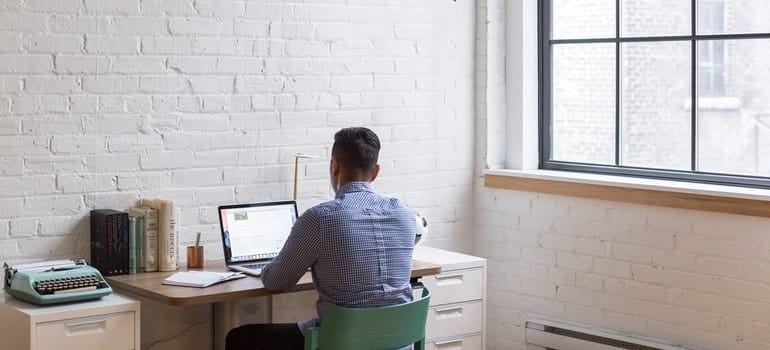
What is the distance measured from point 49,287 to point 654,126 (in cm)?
267

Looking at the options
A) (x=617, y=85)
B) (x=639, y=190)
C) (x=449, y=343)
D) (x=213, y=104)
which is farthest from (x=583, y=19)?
(x=213, y=104)

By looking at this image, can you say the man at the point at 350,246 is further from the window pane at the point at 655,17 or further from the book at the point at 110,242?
the window pane at the point at 655,17

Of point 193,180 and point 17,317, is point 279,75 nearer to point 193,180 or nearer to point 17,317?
point 193,180

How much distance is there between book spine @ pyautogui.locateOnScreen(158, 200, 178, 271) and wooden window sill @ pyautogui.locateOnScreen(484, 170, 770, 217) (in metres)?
1.78

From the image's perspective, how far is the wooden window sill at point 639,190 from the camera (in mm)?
4448

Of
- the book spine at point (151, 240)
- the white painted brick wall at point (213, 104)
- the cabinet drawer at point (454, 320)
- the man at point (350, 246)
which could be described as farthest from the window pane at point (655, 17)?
the book spine at point (151, 240)

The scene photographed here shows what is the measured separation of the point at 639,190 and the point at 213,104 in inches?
71.8

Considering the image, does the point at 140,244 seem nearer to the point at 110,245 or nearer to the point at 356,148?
the point at 110,245


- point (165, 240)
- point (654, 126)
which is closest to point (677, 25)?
point (654, 126)

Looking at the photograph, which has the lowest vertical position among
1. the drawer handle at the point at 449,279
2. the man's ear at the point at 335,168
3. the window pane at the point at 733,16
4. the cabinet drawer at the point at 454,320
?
the cabinet drawer at the point at 454,320

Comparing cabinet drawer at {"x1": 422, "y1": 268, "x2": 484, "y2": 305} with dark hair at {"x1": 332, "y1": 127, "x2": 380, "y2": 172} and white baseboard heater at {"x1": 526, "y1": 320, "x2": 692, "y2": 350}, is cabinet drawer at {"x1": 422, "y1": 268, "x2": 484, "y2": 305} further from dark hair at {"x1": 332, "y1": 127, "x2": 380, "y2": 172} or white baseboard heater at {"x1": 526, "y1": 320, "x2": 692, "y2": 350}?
dark hair at {"x1": 332, "y1": 127, "x2": 380, "y2": 172}

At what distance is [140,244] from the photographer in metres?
4.24

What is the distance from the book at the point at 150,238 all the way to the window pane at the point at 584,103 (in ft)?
6.84

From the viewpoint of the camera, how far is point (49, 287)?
3.76 m
